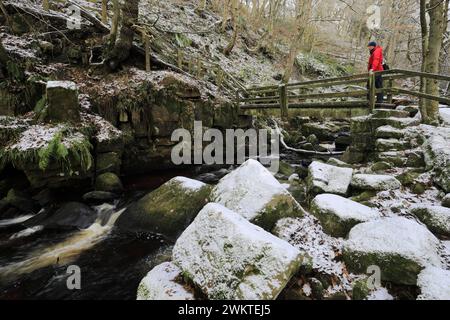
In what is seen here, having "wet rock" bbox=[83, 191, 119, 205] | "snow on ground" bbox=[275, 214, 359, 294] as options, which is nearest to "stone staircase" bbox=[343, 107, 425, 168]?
"snow on ground" bbox=[275, 214, 359, 294]

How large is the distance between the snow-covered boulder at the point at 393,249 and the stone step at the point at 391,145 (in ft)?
10.4

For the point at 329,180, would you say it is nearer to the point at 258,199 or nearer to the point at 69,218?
the point at 258,199

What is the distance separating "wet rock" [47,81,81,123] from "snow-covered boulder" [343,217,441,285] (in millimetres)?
7460

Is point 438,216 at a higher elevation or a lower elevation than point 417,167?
lower

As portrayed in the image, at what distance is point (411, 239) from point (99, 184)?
744 cm

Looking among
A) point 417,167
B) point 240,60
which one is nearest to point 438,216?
point 417,167

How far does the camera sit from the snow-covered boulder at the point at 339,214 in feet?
13.2

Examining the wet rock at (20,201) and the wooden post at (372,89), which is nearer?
the wet rock at (20,201)

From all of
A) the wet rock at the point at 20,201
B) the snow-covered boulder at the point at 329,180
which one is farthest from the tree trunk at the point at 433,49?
the wet rock at the point at 20,201

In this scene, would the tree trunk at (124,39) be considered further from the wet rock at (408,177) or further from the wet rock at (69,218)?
the wet rock at (408,177)

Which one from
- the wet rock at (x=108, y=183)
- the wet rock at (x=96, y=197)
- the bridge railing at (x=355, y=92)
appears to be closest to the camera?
the bridge railing at (x=355, y=92)
